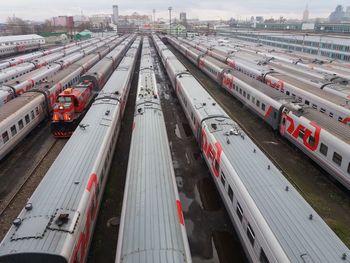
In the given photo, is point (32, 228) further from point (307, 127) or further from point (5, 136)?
point (307, 127)

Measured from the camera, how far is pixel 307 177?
799 inches

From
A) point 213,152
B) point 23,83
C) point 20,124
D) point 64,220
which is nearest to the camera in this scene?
point 64,220

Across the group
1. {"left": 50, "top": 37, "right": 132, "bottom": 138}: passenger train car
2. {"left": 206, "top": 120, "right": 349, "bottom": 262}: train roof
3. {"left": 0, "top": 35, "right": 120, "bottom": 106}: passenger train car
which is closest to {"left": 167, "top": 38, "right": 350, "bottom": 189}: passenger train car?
{"left": 206, "top": 120, "right": 349, "bottom": 262}: train roof

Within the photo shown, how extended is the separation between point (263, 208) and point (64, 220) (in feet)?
26.7

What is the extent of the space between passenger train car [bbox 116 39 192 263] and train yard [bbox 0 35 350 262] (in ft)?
0.14

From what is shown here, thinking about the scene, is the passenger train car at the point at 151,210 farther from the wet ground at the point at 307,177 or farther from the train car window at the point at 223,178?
the wet ground at the point at 307,177

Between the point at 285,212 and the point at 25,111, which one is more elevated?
the point at 25,111

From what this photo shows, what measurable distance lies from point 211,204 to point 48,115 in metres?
21.5

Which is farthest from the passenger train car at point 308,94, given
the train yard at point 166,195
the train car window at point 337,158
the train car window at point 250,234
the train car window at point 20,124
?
the train car window at point 20,124

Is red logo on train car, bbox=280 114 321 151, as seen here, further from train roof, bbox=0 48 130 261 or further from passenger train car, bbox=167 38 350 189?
train roof, bbox=0 48 130 261

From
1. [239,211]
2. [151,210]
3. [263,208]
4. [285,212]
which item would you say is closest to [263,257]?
[263,208]

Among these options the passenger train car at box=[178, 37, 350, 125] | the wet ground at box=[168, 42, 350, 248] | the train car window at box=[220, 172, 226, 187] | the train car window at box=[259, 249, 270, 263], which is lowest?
the wet ground at box=[168, 42, 350, 248]

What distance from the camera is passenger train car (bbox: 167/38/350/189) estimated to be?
690 inches

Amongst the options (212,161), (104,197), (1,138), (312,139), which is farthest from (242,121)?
(1,138)
